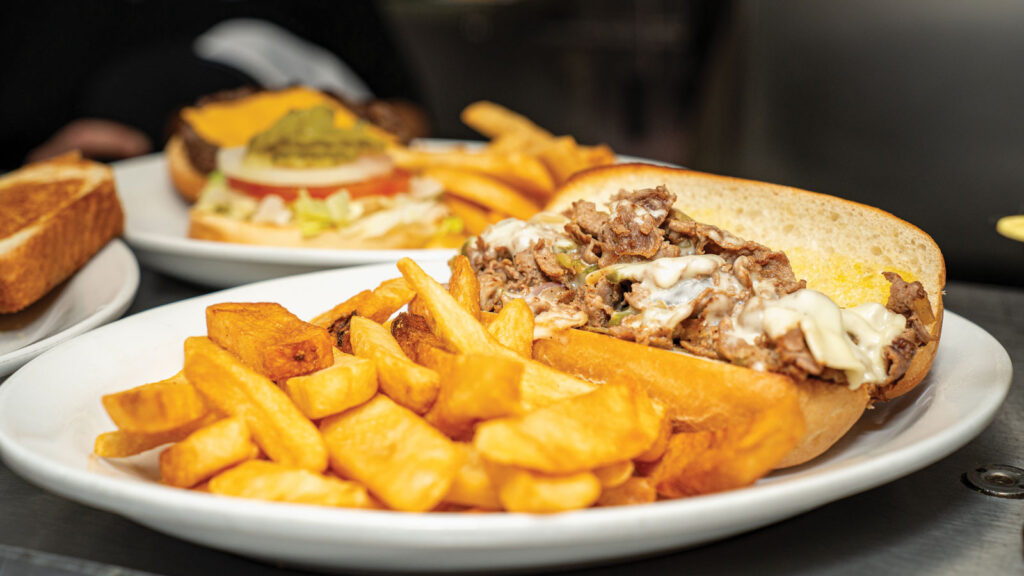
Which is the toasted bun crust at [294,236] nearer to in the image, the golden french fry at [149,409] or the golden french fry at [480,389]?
the golden french fry at [149,409]

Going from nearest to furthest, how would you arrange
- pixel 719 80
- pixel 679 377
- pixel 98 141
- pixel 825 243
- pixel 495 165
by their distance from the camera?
pixel 679 377, pixel 825 243, pixel 495 165, pixel 98 141, pixel 719 80

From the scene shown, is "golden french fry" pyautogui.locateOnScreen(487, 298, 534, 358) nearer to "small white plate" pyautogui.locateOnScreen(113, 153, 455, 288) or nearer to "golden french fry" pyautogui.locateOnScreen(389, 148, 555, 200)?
"small white plate" pyautogui.locateOnScreen(113, 153, 455, 288)

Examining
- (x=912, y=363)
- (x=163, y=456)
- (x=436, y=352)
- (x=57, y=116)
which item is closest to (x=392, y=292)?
(x=436, y=352)

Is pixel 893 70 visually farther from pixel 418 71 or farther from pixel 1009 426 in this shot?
pixel 418 71

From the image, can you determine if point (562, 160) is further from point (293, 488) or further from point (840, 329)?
point (293, 488)

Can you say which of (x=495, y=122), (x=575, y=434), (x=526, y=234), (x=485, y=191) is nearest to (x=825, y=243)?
(x=526, y=234)

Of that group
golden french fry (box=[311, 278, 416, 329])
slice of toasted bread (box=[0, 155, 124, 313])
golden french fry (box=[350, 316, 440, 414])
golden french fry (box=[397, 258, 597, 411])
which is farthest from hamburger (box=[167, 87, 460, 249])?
golden french fry (box=[350, 316, 440, 414])
